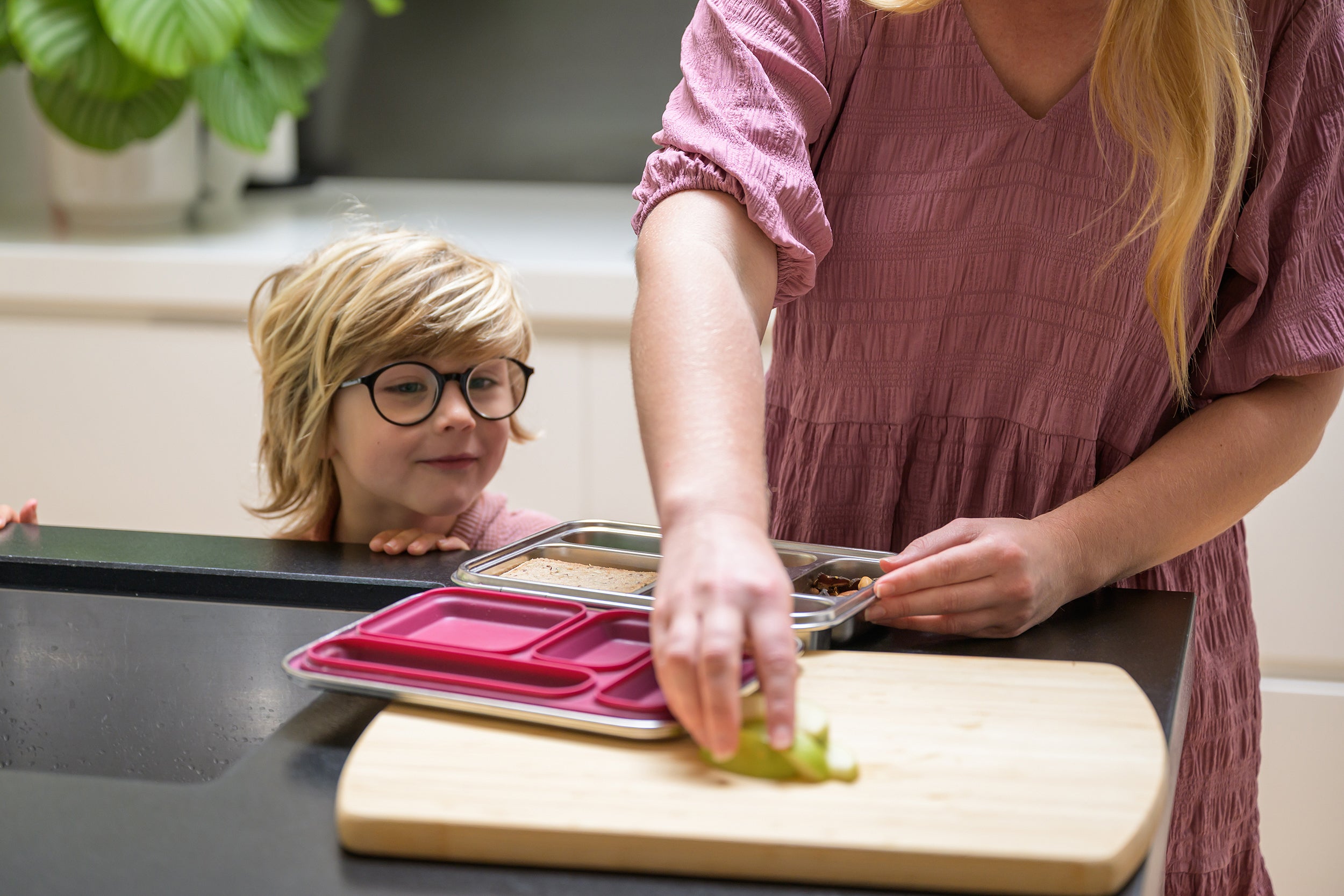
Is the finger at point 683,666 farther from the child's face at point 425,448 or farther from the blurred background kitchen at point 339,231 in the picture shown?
the blurred background kitchen at point 339,231

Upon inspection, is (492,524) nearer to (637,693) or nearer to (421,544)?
(421,544)

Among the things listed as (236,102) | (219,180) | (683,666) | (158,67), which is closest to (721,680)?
(683,666)

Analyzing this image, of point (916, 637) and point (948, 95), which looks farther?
point (948, 95)

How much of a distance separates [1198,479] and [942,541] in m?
0.21

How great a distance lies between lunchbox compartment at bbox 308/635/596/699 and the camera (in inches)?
23.4

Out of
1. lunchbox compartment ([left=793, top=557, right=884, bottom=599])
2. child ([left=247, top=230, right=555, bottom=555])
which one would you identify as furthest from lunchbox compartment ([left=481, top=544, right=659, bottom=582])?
child ([left=247, top=230, right=555, bottom=555])

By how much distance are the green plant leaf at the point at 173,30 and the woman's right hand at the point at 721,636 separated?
1531mm

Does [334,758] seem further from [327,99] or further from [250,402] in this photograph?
[327,99]

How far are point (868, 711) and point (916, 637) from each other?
0.46 feet

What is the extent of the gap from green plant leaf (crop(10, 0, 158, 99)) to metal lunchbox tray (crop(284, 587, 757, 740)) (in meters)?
1.47

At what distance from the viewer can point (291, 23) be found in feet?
6.49

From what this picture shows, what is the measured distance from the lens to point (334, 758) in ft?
1.89

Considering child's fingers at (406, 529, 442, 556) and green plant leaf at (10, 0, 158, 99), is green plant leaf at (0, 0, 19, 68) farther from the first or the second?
child's fingers at (406, 529, 442, 556)

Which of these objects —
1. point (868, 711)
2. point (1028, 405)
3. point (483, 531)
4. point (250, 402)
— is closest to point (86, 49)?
point (250, 402)
